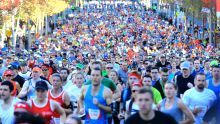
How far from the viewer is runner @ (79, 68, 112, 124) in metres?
11.4

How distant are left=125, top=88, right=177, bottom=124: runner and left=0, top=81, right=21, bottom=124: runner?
3.08 m

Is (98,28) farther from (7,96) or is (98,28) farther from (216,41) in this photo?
(7,96)

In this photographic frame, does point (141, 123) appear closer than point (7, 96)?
Yes

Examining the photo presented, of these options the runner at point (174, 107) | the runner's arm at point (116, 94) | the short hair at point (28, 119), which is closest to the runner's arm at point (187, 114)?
the runner at point (174, 107)

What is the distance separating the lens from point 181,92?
14039 millimetres

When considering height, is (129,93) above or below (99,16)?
below

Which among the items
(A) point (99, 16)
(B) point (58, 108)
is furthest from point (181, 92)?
(A) point (99, 16)

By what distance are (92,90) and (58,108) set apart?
1095 mm

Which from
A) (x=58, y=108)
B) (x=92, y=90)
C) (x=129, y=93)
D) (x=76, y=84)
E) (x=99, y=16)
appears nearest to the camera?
(x=58, y=108)

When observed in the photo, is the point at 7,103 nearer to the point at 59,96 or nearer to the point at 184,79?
the point at 59,96

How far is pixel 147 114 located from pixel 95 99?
329 centimetres

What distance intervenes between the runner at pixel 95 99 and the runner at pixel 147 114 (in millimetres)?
3204

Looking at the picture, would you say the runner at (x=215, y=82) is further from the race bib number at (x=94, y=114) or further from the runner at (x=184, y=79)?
the race bib number at (x=94, y=114)

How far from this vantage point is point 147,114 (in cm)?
807
